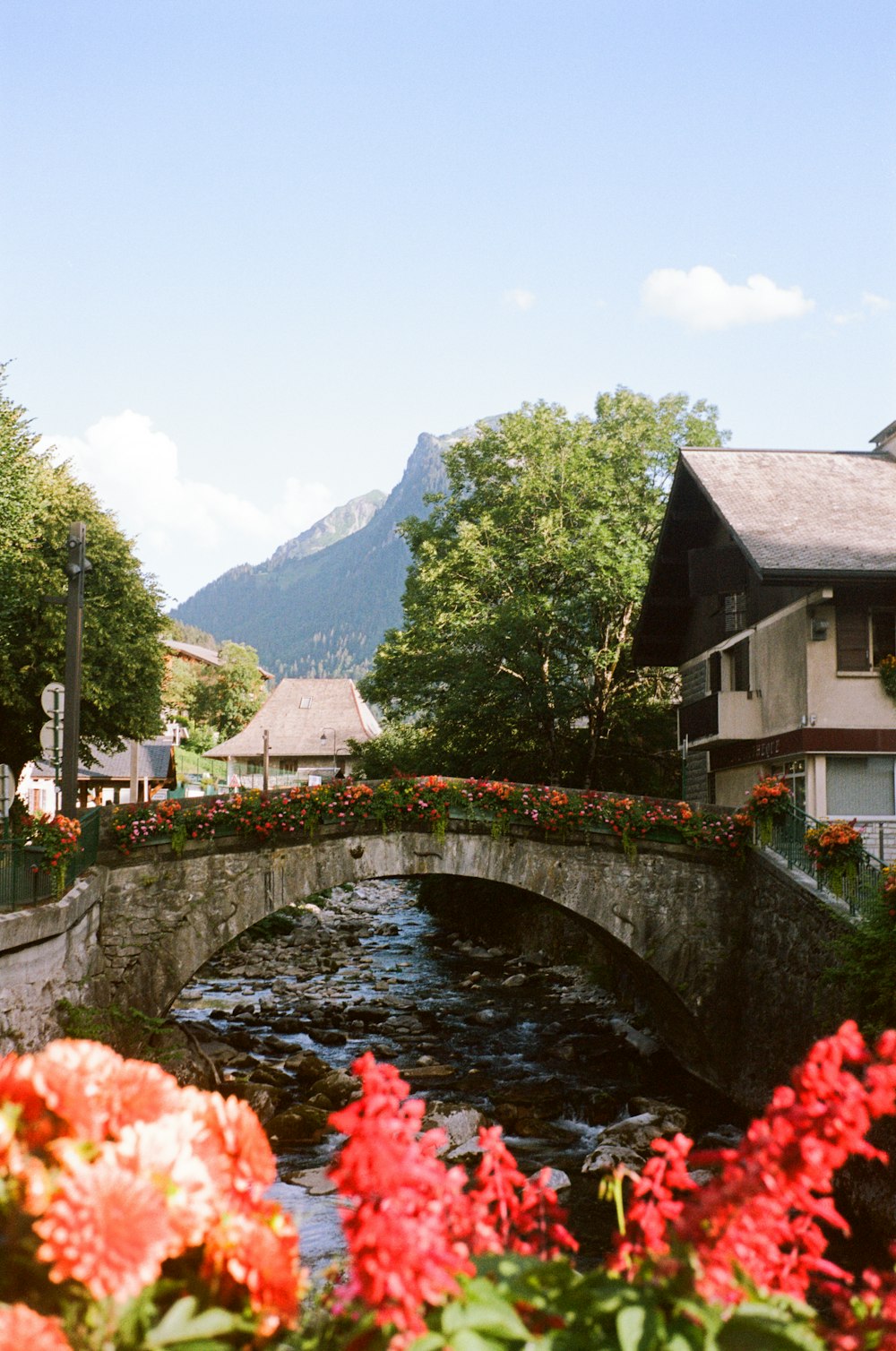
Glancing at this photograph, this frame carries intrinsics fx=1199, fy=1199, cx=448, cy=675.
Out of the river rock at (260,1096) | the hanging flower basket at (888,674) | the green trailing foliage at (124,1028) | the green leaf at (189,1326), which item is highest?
the hanging flower basket at (888,674)

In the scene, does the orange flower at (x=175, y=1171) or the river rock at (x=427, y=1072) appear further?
the river rock at (x=427, y=1072)

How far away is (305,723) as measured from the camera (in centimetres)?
6631

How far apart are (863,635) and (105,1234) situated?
61.5 ft

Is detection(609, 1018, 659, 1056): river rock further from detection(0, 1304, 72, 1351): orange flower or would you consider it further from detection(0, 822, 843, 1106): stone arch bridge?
detection(0, 1304, 72, 1351): orange flower

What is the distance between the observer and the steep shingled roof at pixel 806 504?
18.7 meters

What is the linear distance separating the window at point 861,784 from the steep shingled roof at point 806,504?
3.28 meters

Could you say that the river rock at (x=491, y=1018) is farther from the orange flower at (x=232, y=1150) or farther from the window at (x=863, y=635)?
the orange flower at (x=232, y=1150)

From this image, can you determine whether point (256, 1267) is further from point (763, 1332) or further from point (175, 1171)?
point (763, 1332)

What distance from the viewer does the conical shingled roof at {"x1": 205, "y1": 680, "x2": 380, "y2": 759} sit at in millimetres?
64875

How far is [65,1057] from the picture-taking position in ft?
7.53

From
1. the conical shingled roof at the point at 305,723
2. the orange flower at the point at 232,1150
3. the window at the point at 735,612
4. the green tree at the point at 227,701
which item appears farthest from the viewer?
the green tree at the point at 227,701

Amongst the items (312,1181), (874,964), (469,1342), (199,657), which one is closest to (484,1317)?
(469,1342)

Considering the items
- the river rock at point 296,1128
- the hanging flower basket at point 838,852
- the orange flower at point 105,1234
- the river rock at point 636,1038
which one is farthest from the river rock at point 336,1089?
the orange flower at point 105,1234

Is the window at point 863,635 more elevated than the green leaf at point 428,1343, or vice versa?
the window at point 863,635
